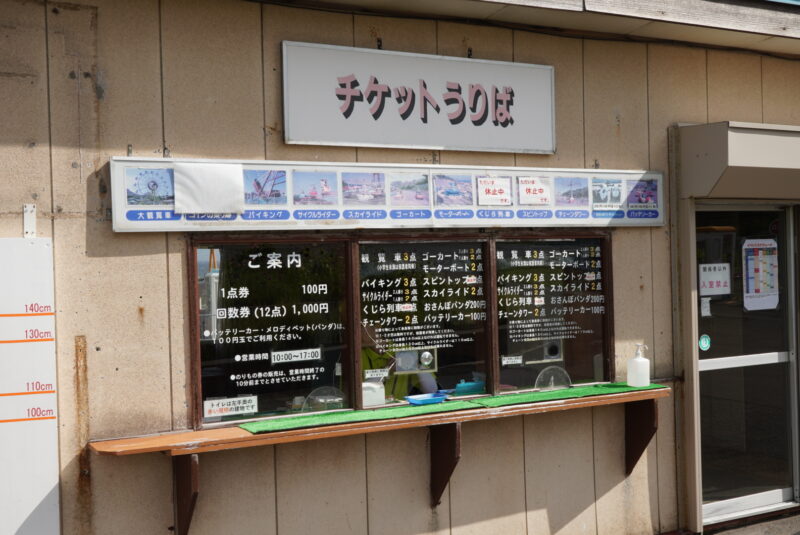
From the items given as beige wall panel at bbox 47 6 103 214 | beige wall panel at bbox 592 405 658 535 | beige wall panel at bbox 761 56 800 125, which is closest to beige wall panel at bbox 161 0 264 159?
beige wall panel at bbox 47 6 103 214

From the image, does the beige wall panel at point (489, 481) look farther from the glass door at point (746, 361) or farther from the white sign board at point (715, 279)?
the white sign board at point (715, 279)

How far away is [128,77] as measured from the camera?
14.7 ft

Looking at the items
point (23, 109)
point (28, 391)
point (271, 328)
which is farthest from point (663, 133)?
point (28, 391)

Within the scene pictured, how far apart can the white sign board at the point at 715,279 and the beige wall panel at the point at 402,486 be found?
8.42ft

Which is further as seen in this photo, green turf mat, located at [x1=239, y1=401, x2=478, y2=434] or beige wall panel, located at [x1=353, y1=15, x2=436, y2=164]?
beige wall panel, located at [x1=353, y1=15, x2=436, y2=164]

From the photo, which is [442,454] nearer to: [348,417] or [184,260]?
[348,417]

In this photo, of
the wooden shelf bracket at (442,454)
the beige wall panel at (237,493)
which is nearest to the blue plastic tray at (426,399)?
the wooden shelf bracket at (442,454)

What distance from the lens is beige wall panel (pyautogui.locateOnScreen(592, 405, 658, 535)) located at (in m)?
5.93

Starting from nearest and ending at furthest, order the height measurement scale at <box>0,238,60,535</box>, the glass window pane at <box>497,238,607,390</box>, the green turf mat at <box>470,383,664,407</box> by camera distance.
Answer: the height measurement scale at <box>0,238,60,535</box> < the green turf mat at <box>470,383,664,407</box> < the glass window pane at <box>497,238,607,390</box>

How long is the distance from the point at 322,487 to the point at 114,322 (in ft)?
4.97

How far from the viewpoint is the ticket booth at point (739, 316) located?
5.98 meters

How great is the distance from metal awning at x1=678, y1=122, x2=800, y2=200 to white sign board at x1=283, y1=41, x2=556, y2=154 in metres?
1.13

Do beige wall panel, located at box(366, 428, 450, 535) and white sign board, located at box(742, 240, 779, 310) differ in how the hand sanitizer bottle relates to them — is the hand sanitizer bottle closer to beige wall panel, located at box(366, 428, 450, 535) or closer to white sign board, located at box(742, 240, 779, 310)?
white sign board, located at box(742, 240, 779, 310)

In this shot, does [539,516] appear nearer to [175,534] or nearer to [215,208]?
[175,534]
